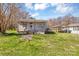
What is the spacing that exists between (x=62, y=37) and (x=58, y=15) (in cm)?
30

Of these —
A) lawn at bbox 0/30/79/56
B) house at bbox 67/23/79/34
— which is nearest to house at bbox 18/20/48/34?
lawn at bbox 0/30/79/56

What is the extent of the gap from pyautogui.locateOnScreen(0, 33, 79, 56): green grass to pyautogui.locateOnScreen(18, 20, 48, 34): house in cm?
8

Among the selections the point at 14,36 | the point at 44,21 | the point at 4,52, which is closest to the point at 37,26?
the point at 44,21

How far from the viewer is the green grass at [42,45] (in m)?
3.33

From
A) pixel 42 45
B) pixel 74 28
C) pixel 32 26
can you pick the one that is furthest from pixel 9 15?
pixel 74 28

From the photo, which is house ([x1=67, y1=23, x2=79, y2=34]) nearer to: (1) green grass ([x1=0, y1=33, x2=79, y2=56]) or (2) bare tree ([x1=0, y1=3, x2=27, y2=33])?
(1) green grass ([x1=0, y1=33, x2=79, y2=56])

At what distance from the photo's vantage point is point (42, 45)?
3.37 metres

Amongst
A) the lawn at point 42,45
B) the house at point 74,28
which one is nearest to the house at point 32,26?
the lawn at point 42,45

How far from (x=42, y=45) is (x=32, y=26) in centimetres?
29

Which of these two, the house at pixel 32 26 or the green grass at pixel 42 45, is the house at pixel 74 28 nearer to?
the green grass at pixel 42 45

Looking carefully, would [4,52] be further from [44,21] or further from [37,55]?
[44,21]

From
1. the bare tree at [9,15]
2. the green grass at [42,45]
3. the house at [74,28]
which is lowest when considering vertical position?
the green grass at [42,45]

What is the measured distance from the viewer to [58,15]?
3373mm

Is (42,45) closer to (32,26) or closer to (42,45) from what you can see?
(42,45)
